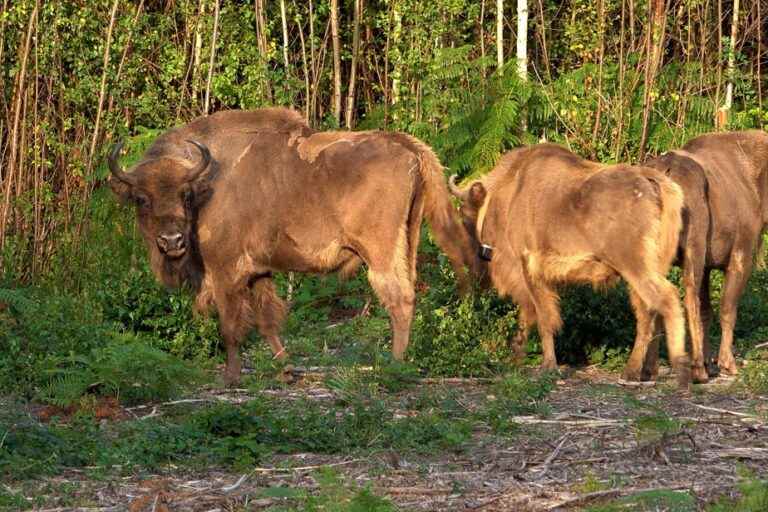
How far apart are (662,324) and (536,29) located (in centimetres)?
853

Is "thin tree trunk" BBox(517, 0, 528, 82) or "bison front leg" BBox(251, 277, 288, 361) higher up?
"thin tree trunk" BBox(517, 0, 528, 82)

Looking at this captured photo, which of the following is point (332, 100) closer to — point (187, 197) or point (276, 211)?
point (276, 211)

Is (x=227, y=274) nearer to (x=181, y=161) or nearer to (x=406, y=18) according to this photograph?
(x=181, y=161)

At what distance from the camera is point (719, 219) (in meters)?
11.5

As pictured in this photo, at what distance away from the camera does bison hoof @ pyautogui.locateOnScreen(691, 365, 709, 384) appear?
10.9 metres

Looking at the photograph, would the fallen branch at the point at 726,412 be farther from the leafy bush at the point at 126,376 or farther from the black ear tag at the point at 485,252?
the leafy bush at the point at 126,376

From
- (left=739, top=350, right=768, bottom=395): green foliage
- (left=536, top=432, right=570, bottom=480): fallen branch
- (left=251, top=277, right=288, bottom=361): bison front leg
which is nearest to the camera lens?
(left=536, top=432, right=570, bottom=480): fallen branch

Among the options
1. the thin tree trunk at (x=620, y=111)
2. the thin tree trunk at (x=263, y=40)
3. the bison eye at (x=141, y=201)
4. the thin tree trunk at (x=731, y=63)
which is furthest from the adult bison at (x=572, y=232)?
the thin tree trunk at (x=731, y=63)

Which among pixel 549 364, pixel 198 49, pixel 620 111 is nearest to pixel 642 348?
pixel 549 364

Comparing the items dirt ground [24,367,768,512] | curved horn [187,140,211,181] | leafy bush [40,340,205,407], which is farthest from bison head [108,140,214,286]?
dirt ground [24,367,768,512]

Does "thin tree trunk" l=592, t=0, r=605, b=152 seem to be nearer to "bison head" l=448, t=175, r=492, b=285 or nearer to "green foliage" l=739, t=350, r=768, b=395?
"bison head" l=448, t=175, r=492, b=285

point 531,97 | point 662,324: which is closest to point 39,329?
point 662,324

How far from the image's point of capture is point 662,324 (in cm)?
1159

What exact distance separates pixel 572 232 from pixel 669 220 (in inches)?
33.6
